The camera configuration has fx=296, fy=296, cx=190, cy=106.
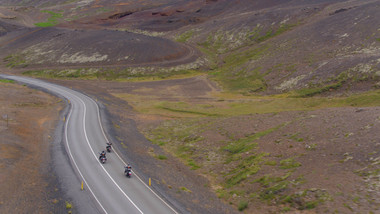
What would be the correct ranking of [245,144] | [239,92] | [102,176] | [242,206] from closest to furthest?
[242,206]
[102,176]
[245,144]
[239,92]

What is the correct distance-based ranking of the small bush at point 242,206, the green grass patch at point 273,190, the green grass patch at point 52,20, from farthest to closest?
1. the green grass patch at point 52,20
2. the green grass patch at point 273,190
3. the small bush at point 242,206

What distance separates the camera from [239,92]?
71812 millimetres

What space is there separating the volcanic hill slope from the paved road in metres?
2.20

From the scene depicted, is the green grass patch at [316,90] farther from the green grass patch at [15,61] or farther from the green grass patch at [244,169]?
the green grass patch at [15,61]

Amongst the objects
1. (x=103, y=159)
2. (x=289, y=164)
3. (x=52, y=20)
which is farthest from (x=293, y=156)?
(x=52, y=20)

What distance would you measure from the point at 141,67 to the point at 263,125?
62647 mm

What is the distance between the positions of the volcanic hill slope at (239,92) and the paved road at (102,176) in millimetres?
2200

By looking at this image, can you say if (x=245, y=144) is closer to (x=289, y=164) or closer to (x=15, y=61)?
(x=289, y=164)

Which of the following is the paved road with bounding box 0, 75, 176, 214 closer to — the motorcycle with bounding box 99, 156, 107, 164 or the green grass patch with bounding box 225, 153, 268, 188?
the motorcycle with bounding box 99, 156, 107, 164

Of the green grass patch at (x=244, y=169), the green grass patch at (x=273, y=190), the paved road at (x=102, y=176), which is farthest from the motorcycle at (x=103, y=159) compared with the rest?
the green grass patch at (x=273, y=190)

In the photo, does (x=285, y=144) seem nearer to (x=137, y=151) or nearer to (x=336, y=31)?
(x=137, y=151)

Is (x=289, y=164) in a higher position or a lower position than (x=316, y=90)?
higher

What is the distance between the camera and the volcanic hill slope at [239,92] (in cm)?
2483

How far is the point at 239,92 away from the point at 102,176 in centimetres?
4989
